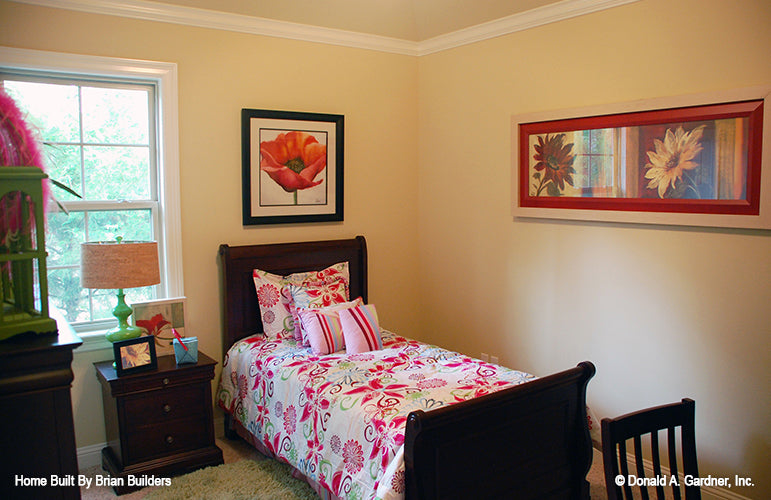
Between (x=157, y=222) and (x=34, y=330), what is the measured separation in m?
2.34

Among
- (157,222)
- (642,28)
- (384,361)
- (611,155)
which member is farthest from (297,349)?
(642,28)

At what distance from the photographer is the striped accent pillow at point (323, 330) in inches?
Result: 129

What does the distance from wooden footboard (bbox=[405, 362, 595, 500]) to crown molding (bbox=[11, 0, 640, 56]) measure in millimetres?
2025

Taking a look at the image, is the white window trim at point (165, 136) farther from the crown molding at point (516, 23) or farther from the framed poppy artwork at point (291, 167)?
the crown molding at point (516, 23)

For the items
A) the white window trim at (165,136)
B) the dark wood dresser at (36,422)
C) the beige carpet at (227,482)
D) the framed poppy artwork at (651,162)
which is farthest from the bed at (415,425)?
the dark wood dresser at (36,422)

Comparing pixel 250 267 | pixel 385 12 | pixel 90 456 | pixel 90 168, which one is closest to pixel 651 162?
pixel 385 12

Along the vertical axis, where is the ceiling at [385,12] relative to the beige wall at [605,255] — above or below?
above

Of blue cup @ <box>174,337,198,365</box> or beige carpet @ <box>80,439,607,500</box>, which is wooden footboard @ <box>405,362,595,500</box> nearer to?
beige carpet @ <box>80,439,607,500</box>

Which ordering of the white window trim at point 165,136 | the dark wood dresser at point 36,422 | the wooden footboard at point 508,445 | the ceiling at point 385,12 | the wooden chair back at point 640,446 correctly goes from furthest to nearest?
the ceiling at point 385,12
the white window trim at point 165,136
the wooden footboard at point 508,445
the wooden chair back at point 640,446
the dark wood dresser at point 36,422

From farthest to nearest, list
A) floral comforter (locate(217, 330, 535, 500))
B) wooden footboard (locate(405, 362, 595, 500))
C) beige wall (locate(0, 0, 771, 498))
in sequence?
1. beige wall (locate(0, 0, 771, 498))
2. floral comforter (locate(217, 330, 535, 500))
3. wooden footboard (locate(405, 362, 595, 500))

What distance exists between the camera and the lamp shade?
2.98 metres

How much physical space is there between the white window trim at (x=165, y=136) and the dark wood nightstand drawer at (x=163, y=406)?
0.48 metres

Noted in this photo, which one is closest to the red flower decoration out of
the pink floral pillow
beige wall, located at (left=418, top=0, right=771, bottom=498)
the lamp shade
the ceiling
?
the lamp shade

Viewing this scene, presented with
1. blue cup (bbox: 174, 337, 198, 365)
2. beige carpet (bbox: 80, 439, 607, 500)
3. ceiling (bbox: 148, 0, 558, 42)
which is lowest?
beige carpet (bbox: 80, 439, 607, 500)
